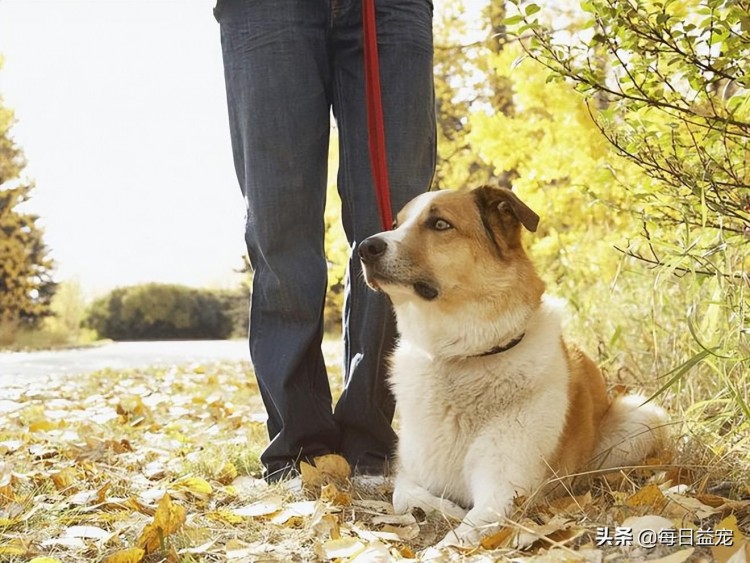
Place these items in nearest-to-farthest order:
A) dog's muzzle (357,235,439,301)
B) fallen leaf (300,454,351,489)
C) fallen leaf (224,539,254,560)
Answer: fallen leaf (224,539,254,560) → dog's muzzle (357,235,439,301) → fallen leaf (300,454,351,489)

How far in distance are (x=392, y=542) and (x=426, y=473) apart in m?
0.29

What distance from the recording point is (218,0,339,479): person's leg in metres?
2.69

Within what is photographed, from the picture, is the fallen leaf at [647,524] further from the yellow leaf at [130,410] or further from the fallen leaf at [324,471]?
the yellow leaf at [130,410]

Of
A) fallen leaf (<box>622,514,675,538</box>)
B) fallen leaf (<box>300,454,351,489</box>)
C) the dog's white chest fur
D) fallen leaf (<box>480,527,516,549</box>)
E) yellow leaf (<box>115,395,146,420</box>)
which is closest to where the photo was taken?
fallen leaf (<box>622,514,675,538</box>)

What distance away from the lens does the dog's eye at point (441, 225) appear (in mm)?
2408

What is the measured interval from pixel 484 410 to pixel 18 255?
54.4ft

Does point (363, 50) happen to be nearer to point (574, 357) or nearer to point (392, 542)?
point (574, 357)

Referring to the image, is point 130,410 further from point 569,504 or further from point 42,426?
point 569,504

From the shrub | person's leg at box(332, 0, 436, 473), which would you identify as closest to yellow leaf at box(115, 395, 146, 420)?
person's leg at box(332, 0, 436, 473)

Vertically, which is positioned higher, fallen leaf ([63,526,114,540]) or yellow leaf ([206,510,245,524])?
fallen leaf ([63,526,114,540])

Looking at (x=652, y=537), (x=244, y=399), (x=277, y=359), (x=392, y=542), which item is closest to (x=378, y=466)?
(x=277, y=359)

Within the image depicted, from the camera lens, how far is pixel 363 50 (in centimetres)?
275

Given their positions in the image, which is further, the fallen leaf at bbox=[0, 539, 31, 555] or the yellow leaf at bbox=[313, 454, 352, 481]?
the yellow leaf at bbox=[313, 454, 352, 481]

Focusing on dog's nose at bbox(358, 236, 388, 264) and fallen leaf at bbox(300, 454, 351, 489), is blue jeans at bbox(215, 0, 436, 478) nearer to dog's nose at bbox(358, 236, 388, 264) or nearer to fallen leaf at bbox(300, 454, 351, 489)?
fallen leaf at bbox(300, 454, 351, 489)
